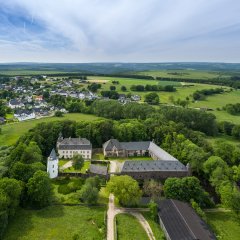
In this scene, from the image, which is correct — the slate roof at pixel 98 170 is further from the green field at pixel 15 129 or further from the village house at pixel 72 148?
the green field at pixel 15 129

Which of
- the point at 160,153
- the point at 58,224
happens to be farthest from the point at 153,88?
the point at 58,224

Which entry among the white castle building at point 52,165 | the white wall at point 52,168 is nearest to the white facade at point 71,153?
the white wall at point 52,168

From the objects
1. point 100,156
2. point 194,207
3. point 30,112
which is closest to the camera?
point 194,207

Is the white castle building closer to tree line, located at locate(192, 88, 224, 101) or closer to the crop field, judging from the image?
the crop field

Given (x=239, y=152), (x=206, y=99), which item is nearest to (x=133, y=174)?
(x=239, y=152)

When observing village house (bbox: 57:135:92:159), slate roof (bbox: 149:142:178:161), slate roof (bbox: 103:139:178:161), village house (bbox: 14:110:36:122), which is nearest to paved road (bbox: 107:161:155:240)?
slate roof (bbox: 149:142:178:161)

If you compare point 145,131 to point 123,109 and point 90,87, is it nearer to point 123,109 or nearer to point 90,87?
point 123,109
